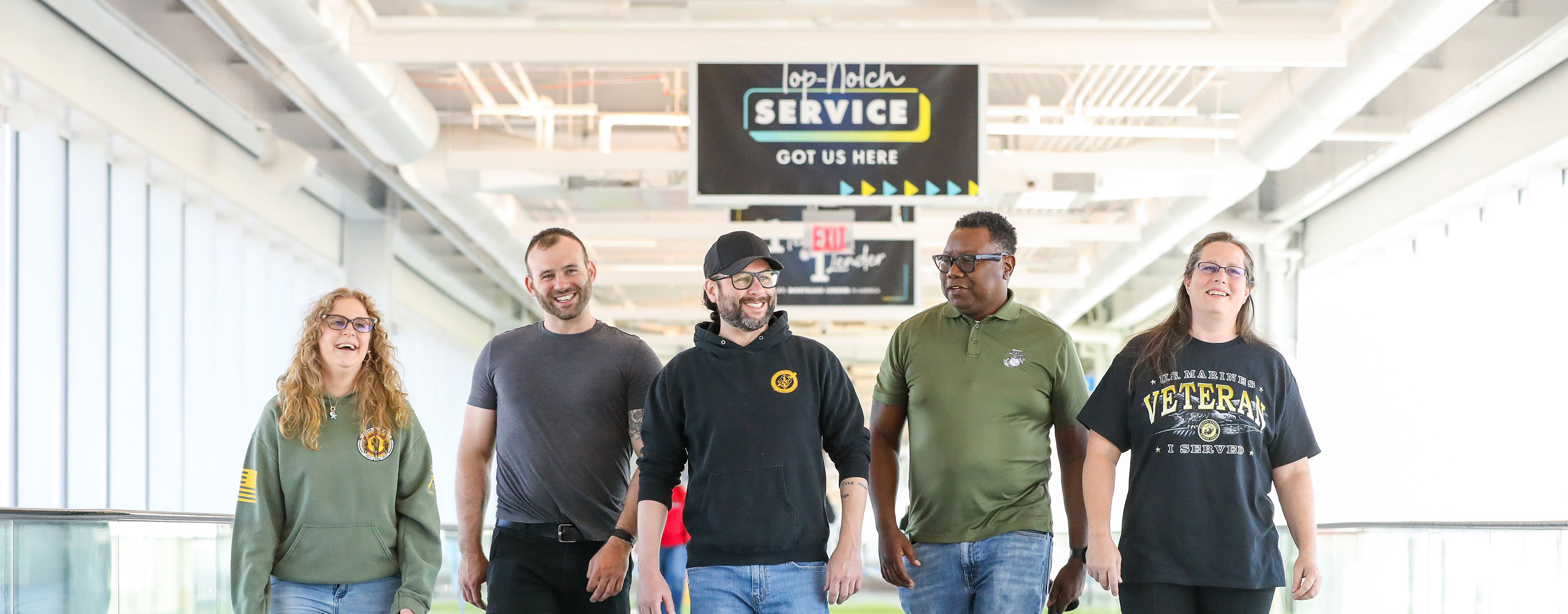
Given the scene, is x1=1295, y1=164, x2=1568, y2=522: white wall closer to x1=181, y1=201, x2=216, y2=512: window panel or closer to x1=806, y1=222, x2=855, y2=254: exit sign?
x1=806, y1=222, x2=855, y2=254: exit sign

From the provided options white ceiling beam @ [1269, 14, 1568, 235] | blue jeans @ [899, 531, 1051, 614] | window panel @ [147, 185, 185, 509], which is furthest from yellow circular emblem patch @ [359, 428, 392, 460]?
window panel @ [147, 185, 185, 509]

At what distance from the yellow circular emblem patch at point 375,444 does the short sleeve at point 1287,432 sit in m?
2.08

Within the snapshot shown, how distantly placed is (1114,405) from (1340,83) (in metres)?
4.59

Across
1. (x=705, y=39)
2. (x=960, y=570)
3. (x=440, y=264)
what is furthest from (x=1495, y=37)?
(x=440, y=264)

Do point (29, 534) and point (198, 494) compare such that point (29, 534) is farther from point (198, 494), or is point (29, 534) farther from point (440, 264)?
point (440, 264)

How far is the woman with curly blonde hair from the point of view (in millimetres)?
3393

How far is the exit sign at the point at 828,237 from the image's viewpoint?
9812 millimetres

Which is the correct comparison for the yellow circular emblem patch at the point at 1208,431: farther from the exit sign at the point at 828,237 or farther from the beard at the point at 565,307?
the exit sign at the point at 828,237

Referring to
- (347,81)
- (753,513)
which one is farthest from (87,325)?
(753,513)

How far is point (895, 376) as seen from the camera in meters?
3.67

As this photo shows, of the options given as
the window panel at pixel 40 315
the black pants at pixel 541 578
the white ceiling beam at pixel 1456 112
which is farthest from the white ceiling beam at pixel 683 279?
the black pants at pixel 541 578

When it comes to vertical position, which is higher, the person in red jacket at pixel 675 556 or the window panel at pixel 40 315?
the window panel at pixel 40 315

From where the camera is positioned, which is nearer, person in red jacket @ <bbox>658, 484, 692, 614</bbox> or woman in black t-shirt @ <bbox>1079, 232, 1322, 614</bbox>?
woman in black t-shirt @ <bbox>1079, 232, 1322, 614</bbox>

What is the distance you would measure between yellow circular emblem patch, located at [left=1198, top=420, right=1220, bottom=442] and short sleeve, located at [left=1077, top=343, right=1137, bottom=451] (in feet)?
0.55
